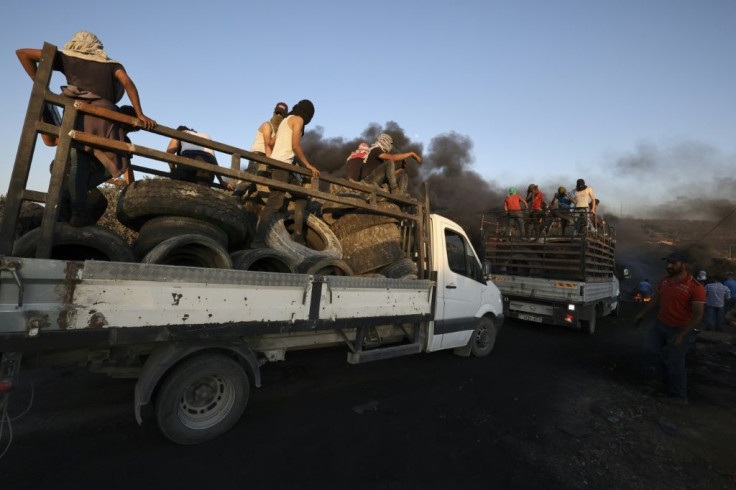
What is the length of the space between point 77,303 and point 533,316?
8.85m

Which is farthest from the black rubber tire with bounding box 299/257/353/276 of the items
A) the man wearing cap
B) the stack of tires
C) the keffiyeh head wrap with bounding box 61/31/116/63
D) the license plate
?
the license plate

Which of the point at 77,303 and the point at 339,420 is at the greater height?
the point at 77,303

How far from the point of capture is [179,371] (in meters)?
2.73

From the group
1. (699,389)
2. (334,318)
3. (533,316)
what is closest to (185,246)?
(334,318)

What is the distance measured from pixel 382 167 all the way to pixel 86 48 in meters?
3.89

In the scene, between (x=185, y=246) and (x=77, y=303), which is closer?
(x=77, y=303)

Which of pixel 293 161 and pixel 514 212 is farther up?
pixel 514 212

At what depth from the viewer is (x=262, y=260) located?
3621 millimetres

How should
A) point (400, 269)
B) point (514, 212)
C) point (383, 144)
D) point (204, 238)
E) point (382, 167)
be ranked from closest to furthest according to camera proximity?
1. point (204, 238)
2. point (400, 269)
3. point (382, 167)
4. point (383, 144)
5. point (514, 212)

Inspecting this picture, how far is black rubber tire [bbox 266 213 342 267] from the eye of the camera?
3975 mm

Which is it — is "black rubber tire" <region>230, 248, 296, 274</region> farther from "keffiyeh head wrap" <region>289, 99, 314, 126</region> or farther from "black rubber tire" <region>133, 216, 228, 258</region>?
"keffiyeh head wrap" <region>289, 99, 314, 126</region>

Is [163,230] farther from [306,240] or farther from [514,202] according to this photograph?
[514,202]

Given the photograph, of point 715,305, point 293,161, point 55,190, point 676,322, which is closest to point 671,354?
point 676,322

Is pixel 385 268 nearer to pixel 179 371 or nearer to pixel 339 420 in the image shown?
pixel 339 420
